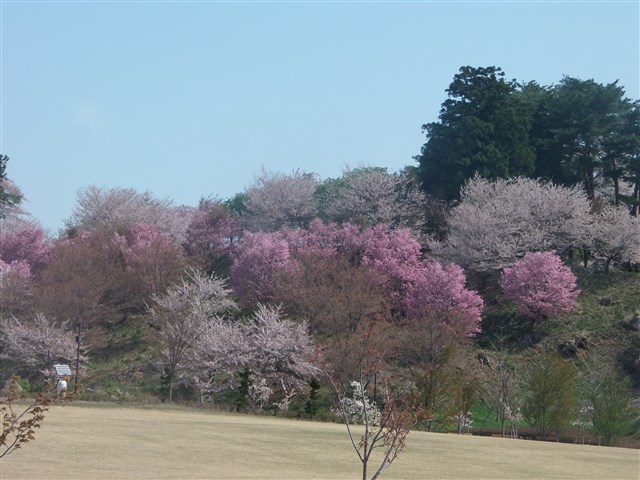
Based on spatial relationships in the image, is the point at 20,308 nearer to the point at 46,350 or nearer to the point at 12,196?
the point at 46,350

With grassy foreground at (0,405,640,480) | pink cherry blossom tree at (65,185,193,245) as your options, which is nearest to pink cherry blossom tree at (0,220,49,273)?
pink cherry blossom tree at (65,185,193,245)

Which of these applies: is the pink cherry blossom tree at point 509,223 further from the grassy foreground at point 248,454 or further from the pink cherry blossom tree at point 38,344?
the grassy foreground at point 248,454

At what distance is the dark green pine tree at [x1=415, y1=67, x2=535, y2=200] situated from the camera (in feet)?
180

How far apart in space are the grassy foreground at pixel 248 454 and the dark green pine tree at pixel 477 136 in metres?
28.5

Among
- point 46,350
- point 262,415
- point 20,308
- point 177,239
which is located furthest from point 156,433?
point 177,239

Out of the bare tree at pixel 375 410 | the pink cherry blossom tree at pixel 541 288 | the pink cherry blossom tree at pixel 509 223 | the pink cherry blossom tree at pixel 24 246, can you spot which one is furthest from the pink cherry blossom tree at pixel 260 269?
the pink cherry blossom tree at pixel 24 246

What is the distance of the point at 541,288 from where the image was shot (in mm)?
45281

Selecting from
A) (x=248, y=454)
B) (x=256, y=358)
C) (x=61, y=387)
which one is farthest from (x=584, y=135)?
(x=248, y=454)

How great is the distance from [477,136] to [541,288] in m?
12.9

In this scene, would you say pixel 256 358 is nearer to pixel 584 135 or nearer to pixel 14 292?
pixel 14 292

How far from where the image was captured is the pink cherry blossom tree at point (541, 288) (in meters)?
45.0

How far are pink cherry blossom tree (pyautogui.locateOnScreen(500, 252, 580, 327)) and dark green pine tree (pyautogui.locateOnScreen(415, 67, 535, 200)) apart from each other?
401 inches

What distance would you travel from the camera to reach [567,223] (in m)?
51.0

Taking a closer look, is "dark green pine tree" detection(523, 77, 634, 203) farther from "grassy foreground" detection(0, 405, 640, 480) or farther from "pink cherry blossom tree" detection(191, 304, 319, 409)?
"grassy foreground" detection(0, 405, 640, 480)
